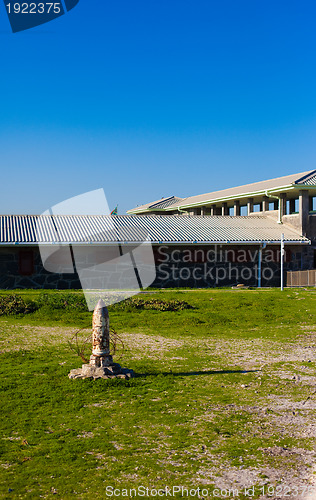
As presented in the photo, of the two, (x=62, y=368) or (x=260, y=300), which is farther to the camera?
(x=260, y=300)

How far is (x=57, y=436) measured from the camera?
21.2ft

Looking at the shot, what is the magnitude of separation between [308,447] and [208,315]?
36.8 feet

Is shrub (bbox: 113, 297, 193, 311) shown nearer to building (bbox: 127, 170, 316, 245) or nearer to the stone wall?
the stone wall

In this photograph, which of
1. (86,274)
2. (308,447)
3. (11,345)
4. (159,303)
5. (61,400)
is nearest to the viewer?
(308,447)

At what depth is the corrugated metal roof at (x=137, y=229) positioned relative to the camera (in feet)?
82.9

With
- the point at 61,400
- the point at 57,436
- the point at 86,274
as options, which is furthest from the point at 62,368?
the point at 86,274

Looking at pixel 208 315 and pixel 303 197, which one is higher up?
pixel 303 197

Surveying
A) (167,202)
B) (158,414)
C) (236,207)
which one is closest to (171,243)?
(236,207)

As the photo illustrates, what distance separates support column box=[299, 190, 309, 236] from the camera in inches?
1136

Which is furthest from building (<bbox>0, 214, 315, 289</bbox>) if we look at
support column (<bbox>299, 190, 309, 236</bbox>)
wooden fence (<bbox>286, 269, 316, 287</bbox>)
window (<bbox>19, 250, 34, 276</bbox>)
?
wooden fence (<bbox>286, 269, 316, 287</bbox>)

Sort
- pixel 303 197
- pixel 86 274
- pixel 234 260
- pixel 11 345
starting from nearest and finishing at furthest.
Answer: pixel 11 345
pixel 86 274
pixel 234 260
pixel 303 197

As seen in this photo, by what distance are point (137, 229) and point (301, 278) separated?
28.7 feet

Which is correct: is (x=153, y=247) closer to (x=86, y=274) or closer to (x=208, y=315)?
(x=86, y=274)

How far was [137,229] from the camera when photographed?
27922 millimetres
